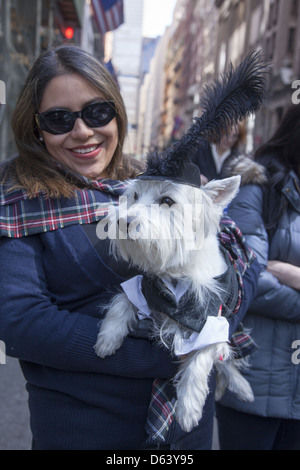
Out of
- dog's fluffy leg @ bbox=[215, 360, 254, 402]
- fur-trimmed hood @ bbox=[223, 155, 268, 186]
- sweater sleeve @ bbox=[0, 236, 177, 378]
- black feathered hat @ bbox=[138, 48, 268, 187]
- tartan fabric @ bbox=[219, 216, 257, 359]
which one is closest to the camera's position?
black feathered hat @ bbox=[138, 48, 268, 187]

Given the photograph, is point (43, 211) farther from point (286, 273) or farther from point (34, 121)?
point (286, 273)

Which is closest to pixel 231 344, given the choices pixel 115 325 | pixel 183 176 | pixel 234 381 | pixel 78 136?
pixel 234 381

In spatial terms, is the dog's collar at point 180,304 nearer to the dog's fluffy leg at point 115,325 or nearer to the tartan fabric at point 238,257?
the dog's fluffy leg at point 115,325

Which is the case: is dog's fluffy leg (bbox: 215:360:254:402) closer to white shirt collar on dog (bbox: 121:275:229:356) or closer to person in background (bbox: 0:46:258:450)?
person in background (bbox: 0:46:258:450)

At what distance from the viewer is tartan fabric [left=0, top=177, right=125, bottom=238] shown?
1761 mm

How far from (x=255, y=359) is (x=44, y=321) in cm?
129

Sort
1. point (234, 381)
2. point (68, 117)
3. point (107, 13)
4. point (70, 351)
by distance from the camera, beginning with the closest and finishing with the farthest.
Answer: point (70, 351), point (68, 117), point (234, 381), point (107, 13)

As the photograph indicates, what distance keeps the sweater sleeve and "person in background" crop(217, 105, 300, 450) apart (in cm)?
78

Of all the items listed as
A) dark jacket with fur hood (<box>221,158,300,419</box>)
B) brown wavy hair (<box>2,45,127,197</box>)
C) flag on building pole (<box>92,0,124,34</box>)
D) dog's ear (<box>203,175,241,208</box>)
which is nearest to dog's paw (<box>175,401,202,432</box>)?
dark jacket with fur hood (<box>221,158,300,419</box>)

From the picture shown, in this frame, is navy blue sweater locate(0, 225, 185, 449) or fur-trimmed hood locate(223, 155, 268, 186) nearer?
navy blue sweater locate(0, 225, 185, 449)

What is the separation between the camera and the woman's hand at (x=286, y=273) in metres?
2.26

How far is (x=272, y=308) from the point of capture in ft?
7.47

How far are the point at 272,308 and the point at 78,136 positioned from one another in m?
1.33

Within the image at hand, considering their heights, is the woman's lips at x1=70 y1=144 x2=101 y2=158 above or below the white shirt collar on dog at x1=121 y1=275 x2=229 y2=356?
above
